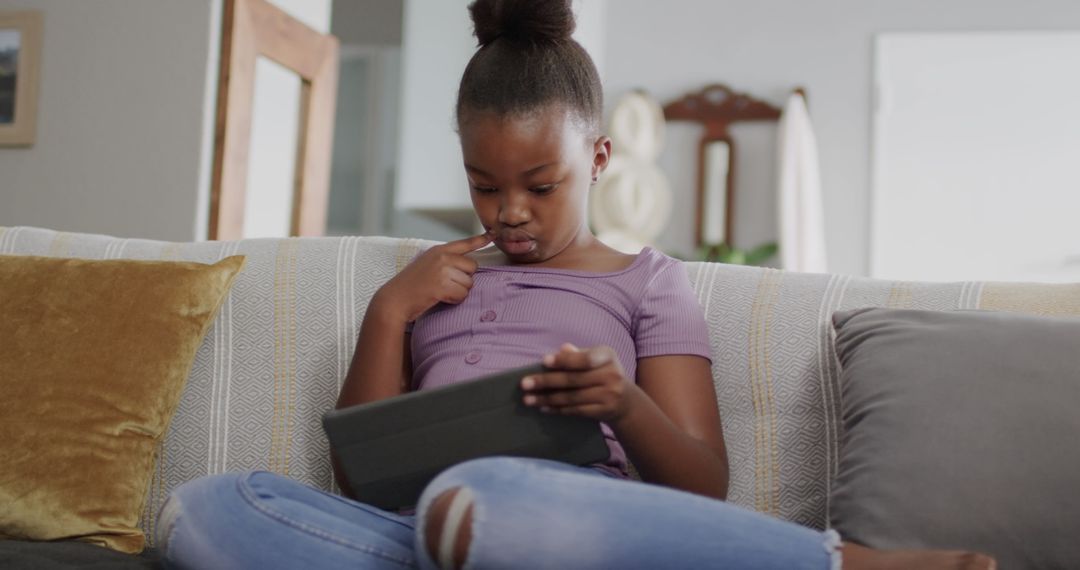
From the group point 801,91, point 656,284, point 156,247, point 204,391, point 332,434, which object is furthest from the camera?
point 801,91

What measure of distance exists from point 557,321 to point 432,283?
15 cm

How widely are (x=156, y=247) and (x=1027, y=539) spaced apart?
1.20 metres

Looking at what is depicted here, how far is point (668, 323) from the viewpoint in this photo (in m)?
1.26

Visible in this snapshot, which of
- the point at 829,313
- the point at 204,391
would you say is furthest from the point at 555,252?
the point at 204,391

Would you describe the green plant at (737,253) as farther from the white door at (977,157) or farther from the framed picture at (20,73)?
the framed picture at (20,73)

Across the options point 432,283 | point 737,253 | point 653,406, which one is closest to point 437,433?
point 653,406

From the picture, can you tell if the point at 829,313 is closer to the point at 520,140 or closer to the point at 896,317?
the point at 896,317

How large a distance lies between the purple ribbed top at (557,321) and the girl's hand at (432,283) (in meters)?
0.03

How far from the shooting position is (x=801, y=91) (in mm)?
4922

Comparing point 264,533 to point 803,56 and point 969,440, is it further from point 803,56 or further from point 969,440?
point 803,56

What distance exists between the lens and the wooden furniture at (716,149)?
501cm

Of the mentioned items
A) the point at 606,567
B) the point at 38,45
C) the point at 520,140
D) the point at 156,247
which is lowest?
the point at 606,567

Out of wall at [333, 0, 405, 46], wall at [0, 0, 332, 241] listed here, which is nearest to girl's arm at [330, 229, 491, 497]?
wall at [0, 0, 332, 241]

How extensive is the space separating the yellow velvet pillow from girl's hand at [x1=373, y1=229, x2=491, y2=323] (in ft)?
0.91
